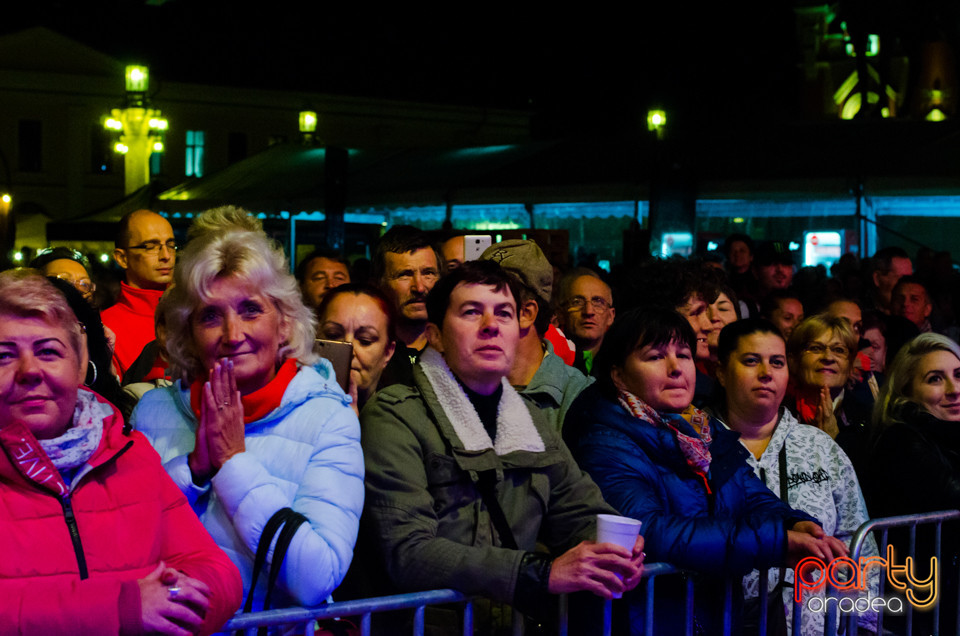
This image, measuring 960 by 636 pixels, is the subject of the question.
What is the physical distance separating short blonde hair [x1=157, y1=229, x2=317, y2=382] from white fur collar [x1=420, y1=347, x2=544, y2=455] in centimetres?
38

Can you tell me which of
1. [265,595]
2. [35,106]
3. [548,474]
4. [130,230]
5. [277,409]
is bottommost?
[265,595]

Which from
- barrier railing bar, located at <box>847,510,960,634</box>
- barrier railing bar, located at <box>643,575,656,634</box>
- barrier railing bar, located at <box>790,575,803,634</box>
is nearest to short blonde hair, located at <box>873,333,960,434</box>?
barrier railing bar, located at <box>847,510,960,634</box>

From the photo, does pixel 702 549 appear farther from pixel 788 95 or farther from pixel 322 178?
pixel 788 95

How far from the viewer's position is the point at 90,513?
7.68 ft

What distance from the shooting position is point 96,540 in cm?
233

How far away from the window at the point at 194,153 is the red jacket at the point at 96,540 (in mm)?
44524

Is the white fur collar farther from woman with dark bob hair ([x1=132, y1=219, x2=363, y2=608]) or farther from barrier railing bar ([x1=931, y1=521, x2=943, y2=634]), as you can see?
barrier railing bar ([x1=931, y1=521, x2=943, y2=634])

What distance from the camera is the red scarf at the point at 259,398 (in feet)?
9.16

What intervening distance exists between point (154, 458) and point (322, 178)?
1727 cm

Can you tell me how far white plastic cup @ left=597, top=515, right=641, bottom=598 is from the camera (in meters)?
2.80

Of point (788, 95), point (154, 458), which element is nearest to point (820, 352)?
point (154, 458)

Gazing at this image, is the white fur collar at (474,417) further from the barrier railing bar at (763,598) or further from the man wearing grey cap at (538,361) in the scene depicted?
the barrier railing bar at (763,598)

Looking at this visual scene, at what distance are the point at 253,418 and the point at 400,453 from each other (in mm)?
423

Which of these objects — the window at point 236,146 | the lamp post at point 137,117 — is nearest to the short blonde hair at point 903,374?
the lamp post at point 137,117
